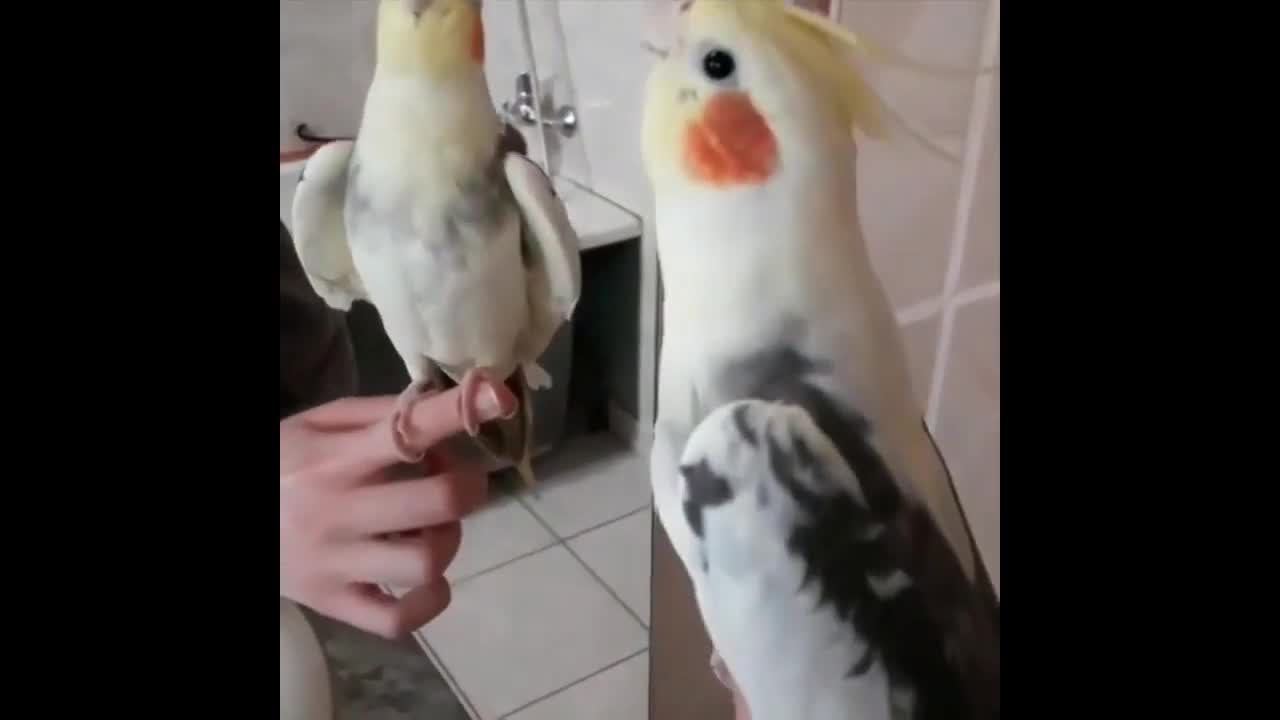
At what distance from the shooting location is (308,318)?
1.77 feet

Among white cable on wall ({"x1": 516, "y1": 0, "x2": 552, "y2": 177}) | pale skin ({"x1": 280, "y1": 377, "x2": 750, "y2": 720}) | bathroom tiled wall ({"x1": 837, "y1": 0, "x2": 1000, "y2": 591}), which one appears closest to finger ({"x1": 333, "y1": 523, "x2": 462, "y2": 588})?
pale skin ({"x1": 280, "y1": 377, "x2": 750, "y2": 720})

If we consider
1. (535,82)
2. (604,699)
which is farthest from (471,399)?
(604,699)

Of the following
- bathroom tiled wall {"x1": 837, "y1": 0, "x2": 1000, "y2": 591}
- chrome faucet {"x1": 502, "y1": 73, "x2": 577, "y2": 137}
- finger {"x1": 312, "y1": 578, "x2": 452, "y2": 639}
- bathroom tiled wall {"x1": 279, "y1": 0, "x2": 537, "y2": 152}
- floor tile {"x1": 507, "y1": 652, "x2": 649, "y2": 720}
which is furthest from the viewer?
bathroom tiled wall {"x1": 279, "y1": 0, "x2": 537, "y2": 152}

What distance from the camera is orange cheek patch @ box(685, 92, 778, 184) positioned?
322 millimetres

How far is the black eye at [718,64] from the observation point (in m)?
0.32

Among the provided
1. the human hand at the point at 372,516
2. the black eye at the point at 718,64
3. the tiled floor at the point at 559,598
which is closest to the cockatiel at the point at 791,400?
the black eye at the point at 718,64

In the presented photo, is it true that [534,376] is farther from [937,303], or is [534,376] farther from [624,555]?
[624,555]

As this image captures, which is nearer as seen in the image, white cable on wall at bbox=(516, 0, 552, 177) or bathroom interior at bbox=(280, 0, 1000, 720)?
bathroom interior at bbox=(280, 0, 1000, 720)

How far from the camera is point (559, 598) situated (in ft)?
4.29

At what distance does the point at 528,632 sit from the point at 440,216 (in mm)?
993

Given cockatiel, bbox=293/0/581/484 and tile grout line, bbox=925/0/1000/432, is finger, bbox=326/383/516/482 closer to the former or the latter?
cockatiel, bbox=293/0/581/484
